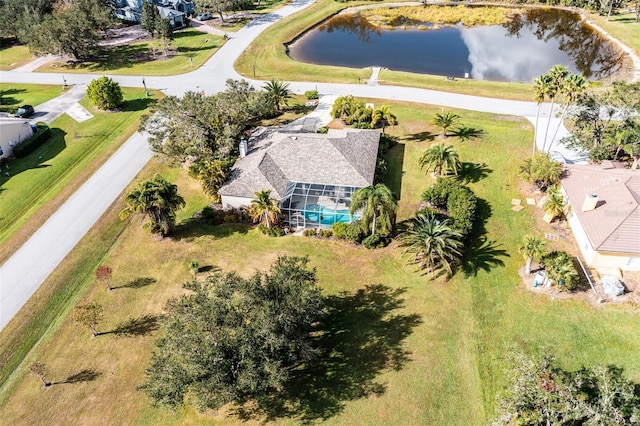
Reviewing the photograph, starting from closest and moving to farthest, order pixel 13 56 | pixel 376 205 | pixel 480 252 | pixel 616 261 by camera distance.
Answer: pixel 616 261 < pixel 376 205 < pixel 480 252 < pixel 13 56

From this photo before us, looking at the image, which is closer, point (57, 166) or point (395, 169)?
point (395, 169)

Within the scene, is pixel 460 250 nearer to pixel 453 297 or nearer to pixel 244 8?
pixel 453 297

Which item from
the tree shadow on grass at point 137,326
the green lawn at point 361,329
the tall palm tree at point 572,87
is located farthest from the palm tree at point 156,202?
the tall palm tree at point 572,87

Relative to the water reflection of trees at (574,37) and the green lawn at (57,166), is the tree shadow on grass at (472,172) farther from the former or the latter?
the green lawn at (57,166)

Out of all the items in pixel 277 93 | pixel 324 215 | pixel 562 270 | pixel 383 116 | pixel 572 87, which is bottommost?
pixel 562 270

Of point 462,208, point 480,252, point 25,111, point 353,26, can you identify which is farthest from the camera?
point 353,26

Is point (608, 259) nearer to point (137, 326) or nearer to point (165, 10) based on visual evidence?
point (137, 326)

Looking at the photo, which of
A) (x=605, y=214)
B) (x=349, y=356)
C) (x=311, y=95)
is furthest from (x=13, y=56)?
(x=605, y=214)

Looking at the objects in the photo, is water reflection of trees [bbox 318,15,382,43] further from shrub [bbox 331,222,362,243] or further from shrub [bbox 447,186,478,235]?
shrub [bbox 331,222,362,243]

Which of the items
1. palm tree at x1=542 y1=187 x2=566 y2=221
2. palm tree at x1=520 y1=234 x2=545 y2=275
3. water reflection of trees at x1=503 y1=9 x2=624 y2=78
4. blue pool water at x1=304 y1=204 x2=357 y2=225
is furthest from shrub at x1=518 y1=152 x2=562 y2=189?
water reflection of trees at x1=503 y1=9 x2=624 y2=78
